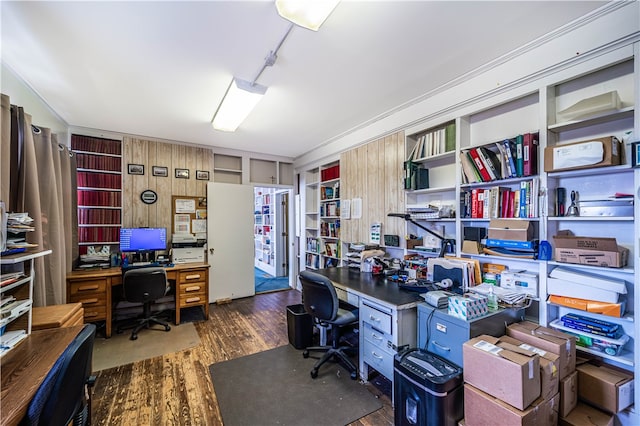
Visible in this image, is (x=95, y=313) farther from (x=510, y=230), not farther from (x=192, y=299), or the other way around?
(x=510, y=230)

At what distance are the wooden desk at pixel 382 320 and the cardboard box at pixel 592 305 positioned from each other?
90 cm

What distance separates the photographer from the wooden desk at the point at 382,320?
2002mm

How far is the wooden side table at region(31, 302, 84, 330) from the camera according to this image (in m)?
1.87

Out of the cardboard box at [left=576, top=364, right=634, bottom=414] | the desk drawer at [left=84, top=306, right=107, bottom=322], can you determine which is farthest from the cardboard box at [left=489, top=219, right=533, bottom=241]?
the desk drawer at [left=84, top=306, right=107, bottom=322]

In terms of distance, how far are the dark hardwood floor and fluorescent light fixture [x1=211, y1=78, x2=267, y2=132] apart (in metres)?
2.55

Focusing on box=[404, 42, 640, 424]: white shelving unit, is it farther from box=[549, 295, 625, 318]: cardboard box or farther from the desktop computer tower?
the desktop computer tower

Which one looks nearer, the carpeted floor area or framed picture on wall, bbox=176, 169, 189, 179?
framed picture on wall, bbox=176, 169, 189, 179

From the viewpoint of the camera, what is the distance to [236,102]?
2.69 metres

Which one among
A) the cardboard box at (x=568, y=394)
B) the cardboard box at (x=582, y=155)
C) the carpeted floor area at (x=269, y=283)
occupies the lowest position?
the carpeted floor area at (x=269, y=283)

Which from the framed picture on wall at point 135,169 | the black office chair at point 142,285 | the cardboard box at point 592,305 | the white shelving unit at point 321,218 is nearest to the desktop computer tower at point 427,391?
the cardboard box at point 592,305

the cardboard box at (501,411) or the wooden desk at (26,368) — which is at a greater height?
the wooden desk at (26,368)

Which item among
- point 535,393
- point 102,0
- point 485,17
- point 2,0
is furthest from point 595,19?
point 2,0

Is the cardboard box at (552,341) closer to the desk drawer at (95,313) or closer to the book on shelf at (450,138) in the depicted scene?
the book on shelf at (450,138)

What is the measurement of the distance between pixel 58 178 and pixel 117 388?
2.15 m
